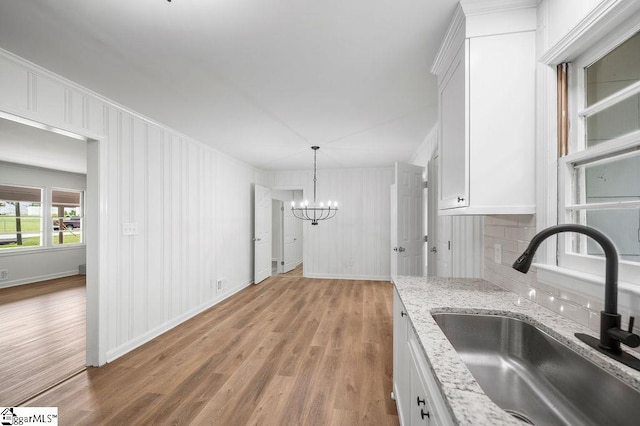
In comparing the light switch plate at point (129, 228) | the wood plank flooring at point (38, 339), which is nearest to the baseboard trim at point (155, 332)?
the wood plank flooring at point (38, 339)

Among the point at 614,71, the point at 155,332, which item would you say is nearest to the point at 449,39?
the point at 614,71

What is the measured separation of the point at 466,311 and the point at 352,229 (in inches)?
178

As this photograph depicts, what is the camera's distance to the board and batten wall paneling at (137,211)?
80.6 inches

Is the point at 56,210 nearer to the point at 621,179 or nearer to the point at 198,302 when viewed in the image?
the point at 198,302

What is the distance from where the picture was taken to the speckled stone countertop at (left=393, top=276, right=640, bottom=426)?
604 millimetres

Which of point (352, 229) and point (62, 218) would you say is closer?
point (352, 229)

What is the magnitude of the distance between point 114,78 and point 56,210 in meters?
6.10

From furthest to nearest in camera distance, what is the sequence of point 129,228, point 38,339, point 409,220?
point 409,220 < point 38,339 < point 129,228

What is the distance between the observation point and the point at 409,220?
3520 mm

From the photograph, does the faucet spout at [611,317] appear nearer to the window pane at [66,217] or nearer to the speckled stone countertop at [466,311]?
the speckled stone countertop at [466,311]

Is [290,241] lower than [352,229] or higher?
lower

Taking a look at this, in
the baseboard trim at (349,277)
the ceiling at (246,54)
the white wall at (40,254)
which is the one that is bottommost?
the baseboard trim at (349,277)

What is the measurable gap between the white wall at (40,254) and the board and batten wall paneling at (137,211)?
14.8 ft

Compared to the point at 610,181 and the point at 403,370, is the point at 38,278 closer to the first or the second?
the point at 403,370
